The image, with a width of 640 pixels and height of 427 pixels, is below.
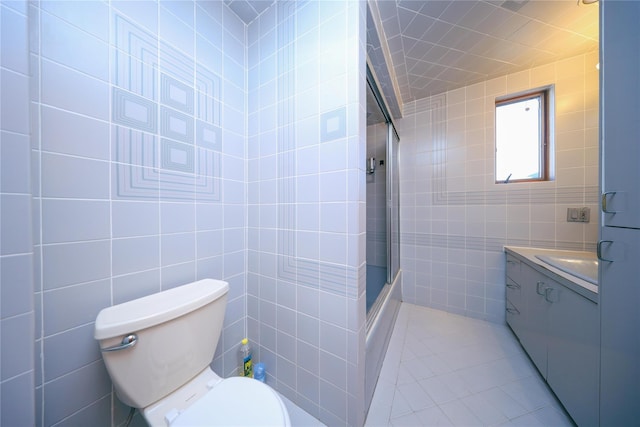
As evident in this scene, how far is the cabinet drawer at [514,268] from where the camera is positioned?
5.28 feet

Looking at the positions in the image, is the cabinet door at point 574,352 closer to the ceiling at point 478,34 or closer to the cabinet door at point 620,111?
the cabinet door at point 620,111

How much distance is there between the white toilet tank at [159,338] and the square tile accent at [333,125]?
0.85 metres

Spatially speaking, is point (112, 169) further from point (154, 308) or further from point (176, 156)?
point (154, 308)

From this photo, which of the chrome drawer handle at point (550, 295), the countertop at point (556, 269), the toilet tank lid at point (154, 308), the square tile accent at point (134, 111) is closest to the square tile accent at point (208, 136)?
the square tile accent at point (134, 111)

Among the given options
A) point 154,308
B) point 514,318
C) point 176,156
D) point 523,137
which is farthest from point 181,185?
point 523,137

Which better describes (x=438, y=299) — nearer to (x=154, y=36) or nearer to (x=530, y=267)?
(x=530, y=267)

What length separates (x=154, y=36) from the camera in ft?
2.84

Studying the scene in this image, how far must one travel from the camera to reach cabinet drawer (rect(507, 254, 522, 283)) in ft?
5.28

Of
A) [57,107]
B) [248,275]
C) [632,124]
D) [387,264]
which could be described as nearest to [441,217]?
[387,264]

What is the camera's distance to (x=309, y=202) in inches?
39.7

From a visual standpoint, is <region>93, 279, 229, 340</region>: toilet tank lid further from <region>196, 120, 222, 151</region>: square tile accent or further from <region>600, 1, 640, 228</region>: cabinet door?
<region>600, 1, 640, 228</region>: cabinet door

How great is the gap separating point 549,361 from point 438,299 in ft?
3.22

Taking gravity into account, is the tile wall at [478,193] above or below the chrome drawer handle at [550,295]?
above

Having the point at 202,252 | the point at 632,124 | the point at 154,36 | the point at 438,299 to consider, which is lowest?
the point at 438,299
